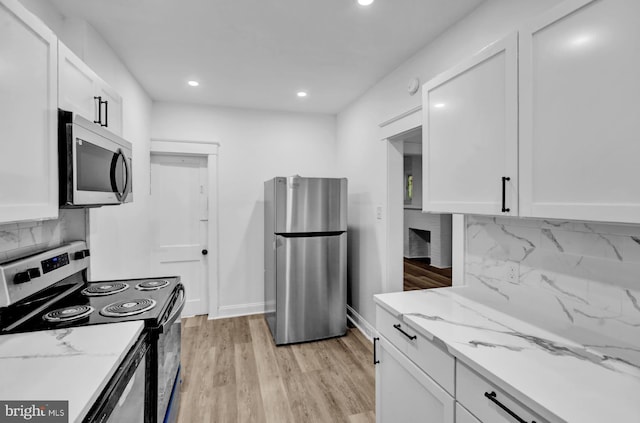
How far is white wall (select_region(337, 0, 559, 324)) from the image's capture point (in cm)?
169

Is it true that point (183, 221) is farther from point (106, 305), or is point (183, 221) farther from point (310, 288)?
point (106, 305)

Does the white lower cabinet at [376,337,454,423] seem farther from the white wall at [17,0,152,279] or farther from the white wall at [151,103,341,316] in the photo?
the white wall at [151,103,341,316]

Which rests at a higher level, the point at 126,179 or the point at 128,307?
the point at 126,179

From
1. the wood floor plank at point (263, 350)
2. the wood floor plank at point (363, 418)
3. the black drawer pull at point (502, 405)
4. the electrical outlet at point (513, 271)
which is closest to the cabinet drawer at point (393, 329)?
the black drawer pull at point (502, 405)

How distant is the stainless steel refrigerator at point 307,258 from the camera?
2961mm

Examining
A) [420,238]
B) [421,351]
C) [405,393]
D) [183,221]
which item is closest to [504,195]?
[421,351]

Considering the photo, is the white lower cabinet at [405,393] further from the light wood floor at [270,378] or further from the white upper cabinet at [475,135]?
the white upper cabinet at [475,135]

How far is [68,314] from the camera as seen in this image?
4.51ft

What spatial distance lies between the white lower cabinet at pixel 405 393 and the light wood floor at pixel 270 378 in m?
0.55

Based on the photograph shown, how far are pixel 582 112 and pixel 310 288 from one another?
2.51 metres

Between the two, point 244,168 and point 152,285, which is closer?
point 152,285

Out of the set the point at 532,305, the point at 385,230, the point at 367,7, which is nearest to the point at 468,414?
the point at 532,305

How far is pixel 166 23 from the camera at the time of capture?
1945mm

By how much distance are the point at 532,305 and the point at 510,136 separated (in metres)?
0.82
